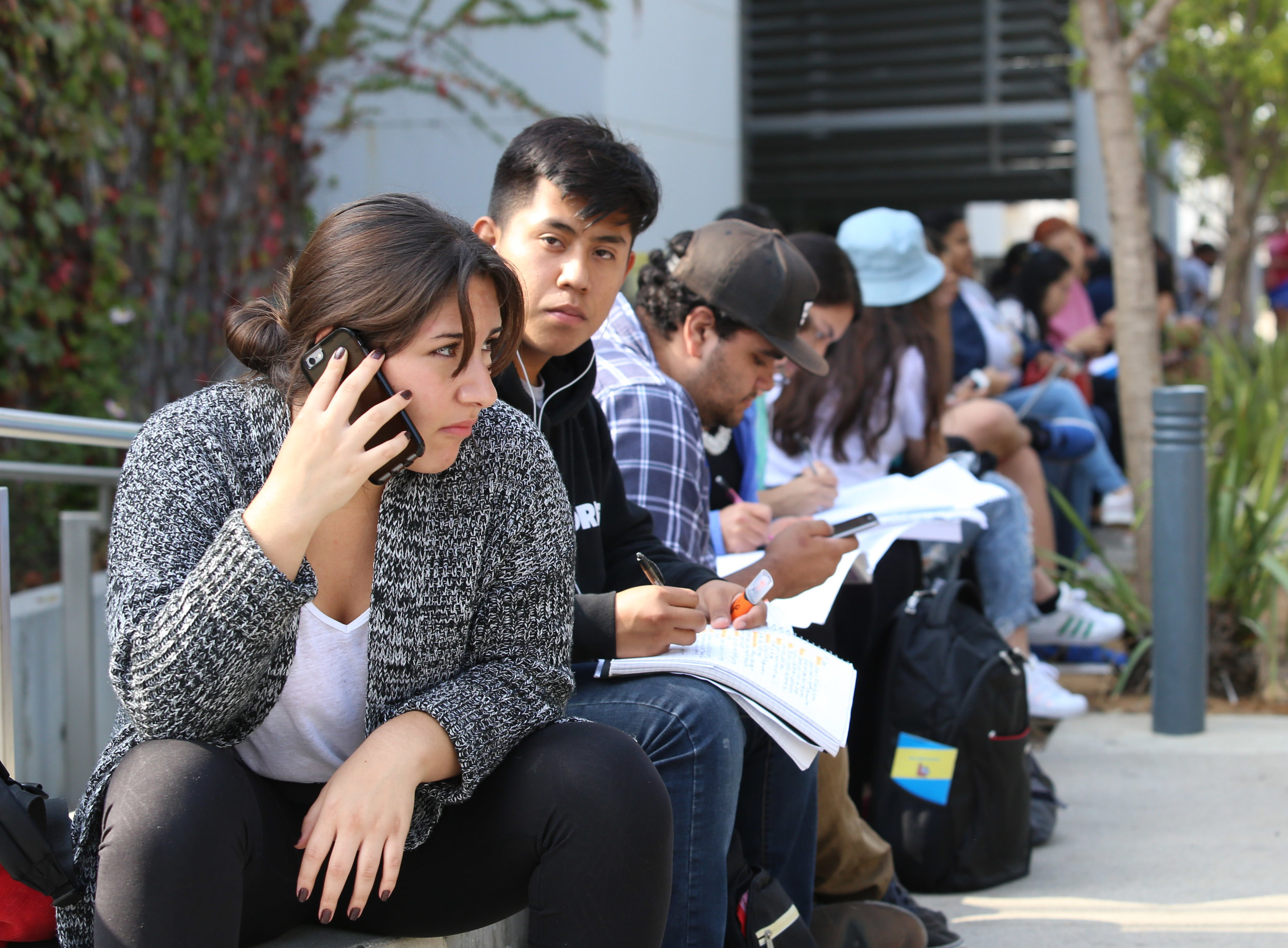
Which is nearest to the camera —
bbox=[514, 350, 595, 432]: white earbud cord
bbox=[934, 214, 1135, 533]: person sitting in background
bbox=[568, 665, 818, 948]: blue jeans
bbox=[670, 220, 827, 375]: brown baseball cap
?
bbox=[568, 665, 818, 948]: blue jeans

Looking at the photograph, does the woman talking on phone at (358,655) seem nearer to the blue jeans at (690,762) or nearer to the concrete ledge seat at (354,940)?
the concrete ledge seat at (354,940)

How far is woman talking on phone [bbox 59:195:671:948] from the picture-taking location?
1.43m

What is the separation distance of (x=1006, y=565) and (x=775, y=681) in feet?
6.82

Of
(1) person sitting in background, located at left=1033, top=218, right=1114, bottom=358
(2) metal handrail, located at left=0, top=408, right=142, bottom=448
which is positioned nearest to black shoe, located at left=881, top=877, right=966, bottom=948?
(2) metal handrail, located at left=0, top=408, right=142, bottom=448

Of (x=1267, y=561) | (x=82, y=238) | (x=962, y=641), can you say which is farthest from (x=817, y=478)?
(x=82, y=238)

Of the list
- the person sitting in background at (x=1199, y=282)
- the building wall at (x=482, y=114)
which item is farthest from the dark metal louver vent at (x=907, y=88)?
the person sitting in background at (x=1199, y=282)

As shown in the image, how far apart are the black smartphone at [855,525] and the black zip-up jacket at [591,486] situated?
448 mm

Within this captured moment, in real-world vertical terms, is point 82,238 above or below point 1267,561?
above

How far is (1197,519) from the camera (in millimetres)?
4023

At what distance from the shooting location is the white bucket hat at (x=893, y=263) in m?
4.14

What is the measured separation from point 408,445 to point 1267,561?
3797 millimetres

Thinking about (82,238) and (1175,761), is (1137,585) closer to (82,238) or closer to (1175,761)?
(1175,761)

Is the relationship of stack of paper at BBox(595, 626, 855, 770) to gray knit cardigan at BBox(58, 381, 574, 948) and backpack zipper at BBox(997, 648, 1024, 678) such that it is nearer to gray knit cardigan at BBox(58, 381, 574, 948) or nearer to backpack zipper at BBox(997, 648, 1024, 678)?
gray knit cardigan at BBox(58, 381, 574, 948)

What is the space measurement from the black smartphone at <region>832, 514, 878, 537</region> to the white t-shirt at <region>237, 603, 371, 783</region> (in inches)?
49.6
